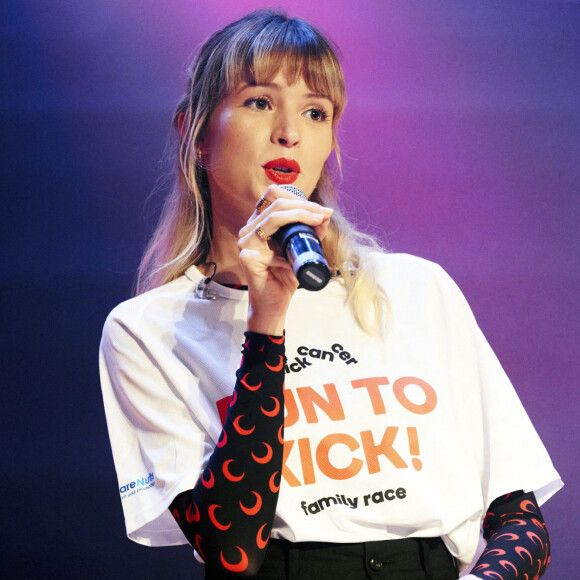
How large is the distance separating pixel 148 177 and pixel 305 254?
1.22 metres

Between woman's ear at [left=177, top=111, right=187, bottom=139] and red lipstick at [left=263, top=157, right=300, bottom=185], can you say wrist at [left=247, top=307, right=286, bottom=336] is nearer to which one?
red lipstick at [left=263, top=157, right=300, bottom=185]

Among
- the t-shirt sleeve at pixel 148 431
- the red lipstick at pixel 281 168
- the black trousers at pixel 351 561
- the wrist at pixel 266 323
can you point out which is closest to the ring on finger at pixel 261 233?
the wrist at pixel 266 323

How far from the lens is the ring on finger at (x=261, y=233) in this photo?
3.33 feet

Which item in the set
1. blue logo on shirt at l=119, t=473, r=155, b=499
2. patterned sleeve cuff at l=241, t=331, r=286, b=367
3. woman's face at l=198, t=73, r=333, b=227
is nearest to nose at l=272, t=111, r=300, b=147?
woman's face at l=198, t=73, r=333, b=227

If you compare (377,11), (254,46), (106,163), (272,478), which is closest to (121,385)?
(272,478)

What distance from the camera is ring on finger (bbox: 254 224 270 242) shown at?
1.01 metres

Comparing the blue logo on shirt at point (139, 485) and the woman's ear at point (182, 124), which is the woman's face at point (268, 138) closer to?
the woman's ear at point (182, 124)

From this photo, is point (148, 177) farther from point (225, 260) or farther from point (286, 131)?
point (286, 131)

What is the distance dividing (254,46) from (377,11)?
746mm

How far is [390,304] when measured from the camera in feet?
4.53

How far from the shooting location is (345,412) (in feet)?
4.11

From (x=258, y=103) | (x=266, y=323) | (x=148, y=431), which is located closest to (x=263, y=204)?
(x=266, y=323)

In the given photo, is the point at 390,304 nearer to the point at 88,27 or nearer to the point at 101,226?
the point at 101,226

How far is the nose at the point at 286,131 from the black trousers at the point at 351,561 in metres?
0.65
